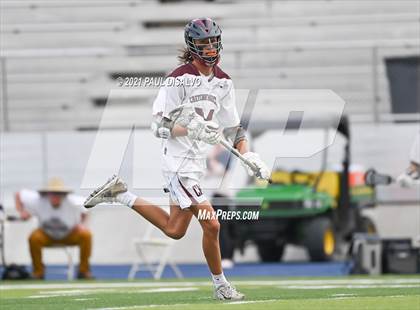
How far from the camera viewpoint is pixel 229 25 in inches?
799

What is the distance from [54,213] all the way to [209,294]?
5.69m

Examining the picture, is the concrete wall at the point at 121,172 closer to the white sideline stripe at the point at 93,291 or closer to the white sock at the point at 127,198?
the white sideline stripe at the point at 93,291

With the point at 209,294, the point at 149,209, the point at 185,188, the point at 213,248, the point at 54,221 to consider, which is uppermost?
the point at 185,188

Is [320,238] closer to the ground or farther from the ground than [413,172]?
closer to the ground

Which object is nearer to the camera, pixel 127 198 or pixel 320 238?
pixel 127 198

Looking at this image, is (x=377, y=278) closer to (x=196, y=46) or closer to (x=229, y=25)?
(x=196, y=46)

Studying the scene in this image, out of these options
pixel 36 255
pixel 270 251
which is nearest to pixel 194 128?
pixel 36 255

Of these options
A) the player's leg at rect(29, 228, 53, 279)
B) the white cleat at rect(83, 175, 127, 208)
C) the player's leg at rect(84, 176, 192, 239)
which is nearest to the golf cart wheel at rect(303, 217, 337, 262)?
the player's leg at rect(29, 228, 53, 279)

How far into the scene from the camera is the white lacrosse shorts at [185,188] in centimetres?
921

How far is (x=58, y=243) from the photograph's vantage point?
51.3 feet

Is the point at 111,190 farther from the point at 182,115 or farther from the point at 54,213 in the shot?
the point at 54,213

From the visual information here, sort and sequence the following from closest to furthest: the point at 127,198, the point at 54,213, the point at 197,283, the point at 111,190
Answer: the point at 127,198 < the point at 111,190 < the point at 197,283 < the point at 54,213

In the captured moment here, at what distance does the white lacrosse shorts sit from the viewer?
921 cm

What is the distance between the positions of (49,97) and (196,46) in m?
10.8
